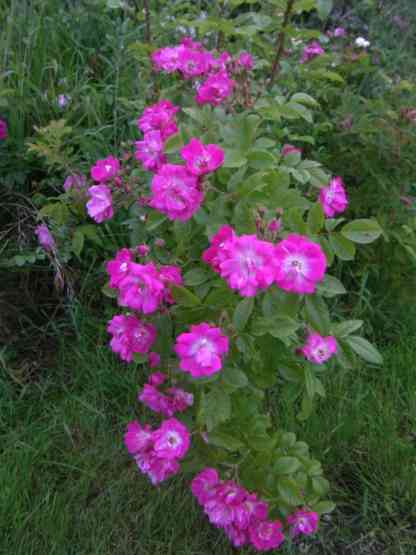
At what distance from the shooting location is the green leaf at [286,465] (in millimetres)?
1562

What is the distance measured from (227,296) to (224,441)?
32 cm

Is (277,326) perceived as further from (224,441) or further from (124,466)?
(124,466)

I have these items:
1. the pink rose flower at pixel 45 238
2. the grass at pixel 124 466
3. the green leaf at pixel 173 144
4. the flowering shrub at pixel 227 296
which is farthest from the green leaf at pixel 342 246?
the pink rose flower at pixel 45 238

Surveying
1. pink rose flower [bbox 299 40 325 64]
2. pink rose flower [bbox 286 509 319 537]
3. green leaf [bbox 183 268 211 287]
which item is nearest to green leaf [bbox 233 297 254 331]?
green leaf [bbox 183 268 211 287]

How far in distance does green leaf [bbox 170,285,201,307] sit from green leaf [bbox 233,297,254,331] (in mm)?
91

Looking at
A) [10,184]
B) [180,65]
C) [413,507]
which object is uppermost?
[180,65]

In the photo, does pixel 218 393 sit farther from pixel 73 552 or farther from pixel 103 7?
pixel 103 7

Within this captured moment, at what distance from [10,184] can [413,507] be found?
1580 millimetres

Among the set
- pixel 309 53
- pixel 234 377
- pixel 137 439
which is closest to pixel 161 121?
pixel 234 377

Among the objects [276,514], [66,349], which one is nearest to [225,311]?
[276,514]

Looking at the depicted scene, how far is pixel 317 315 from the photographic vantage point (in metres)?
1.41

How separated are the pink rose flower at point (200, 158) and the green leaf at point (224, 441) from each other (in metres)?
0.54

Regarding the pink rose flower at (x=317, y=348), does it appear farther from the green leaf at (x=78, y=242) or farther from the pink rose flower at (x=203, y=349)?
the green leaf at (x=78, y=242)

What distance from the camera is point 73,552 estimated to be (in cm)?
177
